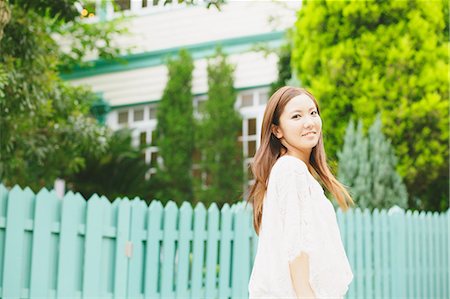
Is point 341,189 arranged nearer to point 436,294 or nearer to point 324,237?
point 324,237

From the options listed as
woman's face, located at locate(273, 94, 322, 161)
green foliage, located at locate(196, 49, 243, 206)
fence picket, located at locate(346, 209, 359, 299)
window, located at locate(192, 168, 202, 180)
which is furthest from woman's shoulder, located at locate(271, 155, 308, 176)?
window, located at locate(192, 168, 202, 180)

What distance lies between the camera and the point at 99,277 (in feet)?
16.0

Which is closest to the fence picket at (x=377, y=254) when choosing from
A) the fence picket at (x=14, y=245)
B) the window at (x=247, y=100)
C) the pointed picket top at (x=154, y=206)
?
the pointed picket top at (x=154, y=206)

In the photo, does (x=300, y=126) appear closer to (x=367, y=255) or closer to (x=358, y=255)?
(x=358, y=255)

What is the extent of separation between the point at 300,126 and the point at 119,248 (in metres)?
2.44

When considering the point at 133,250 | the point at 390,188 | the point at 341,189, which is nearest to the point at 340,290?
the point at 341,189

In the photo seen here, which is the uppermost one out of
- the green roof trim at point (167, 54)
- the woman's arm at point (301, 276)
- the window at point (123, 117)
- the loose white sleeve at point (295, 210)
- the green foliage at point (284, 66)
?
the green roof trim at point (167, 54)

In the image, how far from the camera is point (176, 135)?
11.7 meters

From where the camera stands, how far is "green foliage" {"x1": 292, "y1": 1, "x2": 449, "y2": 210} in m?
8.73

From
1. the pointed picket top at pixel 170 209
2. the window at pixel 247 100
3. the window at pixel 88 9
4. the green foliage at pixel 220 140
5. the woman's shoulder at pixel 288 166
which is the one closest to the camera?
the woman's shoulder at pixel 288 166

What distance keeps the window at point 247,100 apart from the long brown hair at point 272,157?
8.99m

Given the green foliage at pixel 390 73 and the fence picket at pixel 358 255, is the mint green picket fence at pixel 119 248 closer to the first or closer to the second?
the fence picket at pixel 358 255

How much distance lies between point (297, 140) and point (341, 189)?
304 mm

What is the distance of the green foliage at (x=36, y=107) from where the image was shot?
661 centimetres
